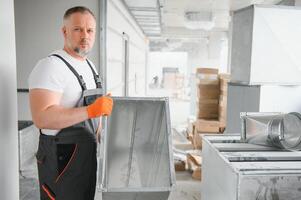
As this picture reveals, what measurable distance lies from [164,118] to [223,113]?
3.42 metres

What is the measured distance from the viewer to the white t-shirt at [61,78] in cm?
134

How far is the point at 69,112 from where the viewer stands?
1332mm

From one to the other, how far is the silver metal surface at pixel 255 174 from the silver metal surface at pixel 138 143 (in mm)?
441

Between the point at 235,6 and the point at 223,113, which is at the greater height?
the point at 235,6

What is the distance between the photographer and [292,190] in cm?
110

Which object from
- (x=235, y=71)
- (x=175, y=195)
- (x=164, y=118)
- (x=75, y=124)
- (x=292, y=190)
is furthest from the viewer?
(x=175, y=195)

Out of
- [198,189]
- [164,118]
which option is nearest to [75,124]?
[164,118]

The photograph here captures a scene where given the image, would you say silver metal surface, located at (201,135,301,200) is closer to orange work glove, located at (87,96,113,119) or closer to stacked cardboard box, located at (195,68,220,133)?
orange work glove, located at (87,96,113,119)

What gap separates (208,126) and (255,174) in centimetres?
400

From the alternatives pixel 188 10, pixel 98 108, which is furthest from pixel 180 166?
pixel 188 10

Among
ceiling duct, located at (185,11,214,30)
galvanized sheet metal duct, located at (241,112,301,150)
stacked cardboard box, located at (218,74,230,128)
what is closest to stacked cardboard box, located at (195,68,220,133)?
stacked cardboard box, located at (218,74,230,128)

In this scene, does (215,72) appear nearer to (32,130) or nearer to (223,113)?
(223,113)

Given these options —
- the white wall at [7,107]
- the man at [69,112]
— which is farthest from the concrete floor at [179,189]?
the man at [69,112]

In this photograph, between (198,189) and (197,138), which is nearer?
(198,189)
